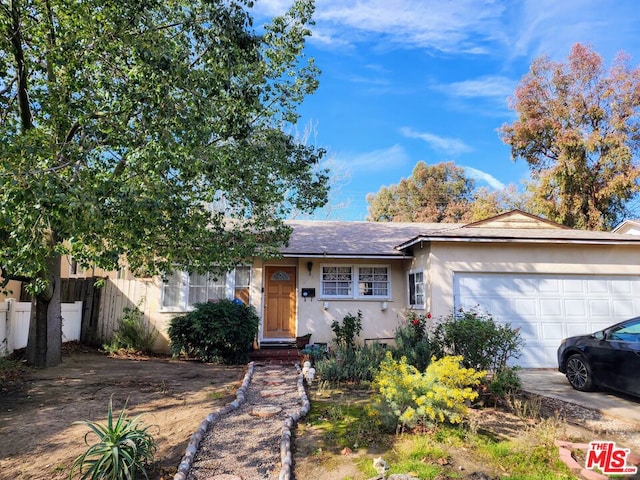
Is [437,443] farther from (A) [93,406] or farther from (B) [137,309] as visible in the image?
(B) [137,309]

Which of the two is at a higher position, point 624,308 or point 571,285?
point 571,285

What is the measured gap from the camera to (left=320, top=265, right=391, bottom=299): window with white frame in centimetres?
1178

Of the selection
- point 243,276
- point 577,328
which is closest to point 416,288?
point 577,328

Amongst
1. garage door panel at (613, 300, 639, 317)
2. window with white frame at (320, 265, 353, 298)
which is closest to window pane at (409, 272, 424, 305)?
window with white frame at (320, 265, 353, 298)

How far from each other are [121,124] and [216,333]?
18.3 ft

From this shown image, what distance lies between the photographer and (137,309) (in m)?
11.3

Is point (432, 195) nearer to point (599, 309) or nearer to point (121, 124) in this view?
point (599, 309)

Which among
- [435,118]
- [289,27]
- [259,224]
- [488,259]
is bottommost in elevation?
[488,259]

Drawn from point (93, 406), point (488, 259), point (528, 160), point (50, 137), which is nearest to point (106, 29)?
point (50, 137)

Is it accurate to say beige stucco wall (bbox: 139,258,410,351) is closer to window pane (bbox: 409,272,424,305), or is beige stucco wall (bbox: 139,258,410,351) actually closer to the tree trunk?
window pane (bbox: 409,272,424,305)

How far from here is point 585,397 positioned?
666 centimetres

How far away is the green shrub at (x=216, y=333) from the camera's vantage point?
970cm

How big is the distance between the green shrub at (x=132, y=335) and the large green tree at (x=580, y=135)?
19.2 meters

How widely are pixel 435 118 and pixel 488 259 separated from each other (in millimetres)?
10609
